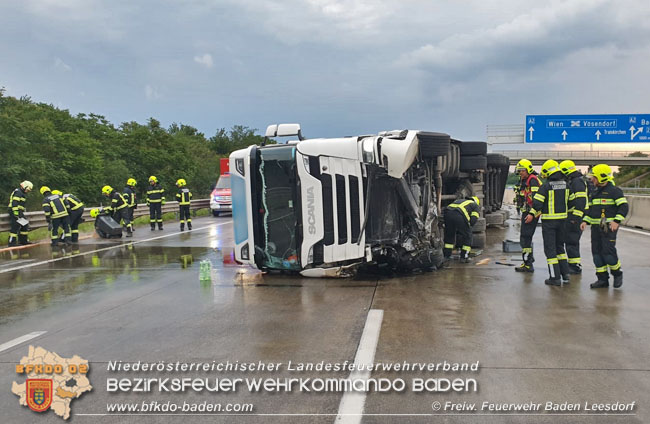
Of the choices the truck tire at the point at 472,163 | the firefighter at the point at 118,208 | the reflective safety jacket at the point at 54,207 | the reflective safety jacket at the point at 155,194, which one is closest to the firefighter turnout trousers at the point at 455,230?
the truck tire at the point at 472,163

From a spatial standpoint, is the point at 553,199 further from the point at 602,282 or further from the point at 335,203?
the point at 335,203

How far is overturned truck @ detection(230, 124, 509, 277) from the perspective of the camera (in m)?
7.25

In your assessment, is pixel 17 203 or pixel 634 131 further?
pixel 634 131

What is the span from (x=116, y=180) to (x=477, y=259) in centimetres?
2865

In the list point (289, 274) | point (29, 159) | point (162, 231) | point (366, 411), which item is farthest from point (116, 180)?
point (366, 411)

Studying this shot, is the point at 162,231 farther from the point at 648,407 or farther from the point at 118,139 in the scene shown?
the point at 118,139

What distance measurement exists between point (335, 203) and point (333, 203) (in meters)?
0.03

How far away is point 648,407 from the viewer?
3371 millimetres

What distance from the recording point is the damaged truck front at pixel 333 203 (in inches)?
285

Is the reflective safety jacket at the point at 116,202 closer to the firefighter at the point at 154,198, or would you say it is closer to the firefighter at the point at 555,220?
the firefighter at the point at 154,198

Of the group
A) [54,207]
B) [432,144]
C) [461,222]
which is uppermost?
[432,144]

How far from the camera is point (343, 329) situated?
16.9ft

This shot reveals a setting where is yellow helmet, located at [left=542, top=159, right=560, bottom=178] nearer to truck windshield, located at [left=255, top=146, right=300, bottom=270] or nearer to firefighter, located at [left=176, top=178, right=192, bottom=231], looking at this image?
truck windshield, located at [left=255, top=146, right=300, bottom=270]

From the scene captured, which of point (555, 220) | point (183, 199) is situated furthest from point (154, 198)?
point (555, 220)
